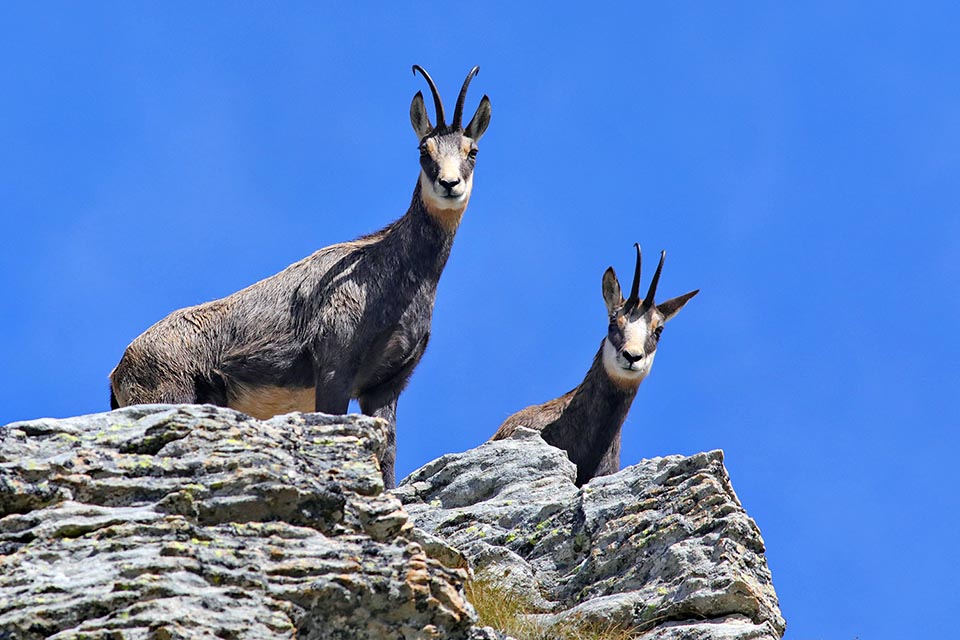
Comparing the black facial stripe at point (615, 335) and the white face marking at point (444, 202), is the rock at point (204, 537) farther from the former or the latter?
the black facial stripe at point (615, 335)

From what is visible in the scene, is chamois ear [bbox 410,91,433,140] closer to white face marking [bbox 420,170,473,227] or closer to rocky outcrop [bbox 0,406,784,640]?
white face marking [bbox 420,170,473,227]

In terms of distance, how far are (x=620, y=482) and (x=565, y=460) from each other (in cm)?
119

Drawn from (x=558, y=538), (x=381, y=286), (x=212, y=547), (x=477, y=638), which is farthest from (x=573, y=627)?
(x=381, y=286)

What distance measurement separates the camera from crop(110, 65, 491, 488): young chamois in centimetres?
1277

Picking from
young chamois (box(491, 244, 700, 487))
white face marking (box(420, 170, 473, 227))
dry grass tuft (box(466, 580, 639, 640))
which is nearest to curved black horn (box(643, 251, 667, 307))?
young chamois (box(491, 244, 700, 487))

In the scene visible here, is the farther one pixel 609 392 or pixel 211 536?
pixel 609 392

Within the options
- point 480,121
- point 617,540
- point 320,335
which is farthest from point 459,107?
point 617,540

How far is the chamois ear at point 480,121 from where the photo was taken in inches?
544

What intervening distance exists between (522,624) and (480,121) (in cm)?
585

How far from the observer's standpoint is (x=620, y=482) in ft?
37.1

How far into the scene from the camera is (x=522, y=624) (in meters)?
9.55

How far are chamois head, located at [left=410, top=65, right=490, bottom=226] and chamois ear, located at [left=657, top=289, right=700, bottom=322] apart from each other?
2.93 meters

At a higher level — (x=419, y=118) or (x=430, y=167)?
(x=419, y=118)

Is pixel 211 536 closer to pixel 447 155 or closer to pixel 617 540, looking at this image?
pixel 617 540
